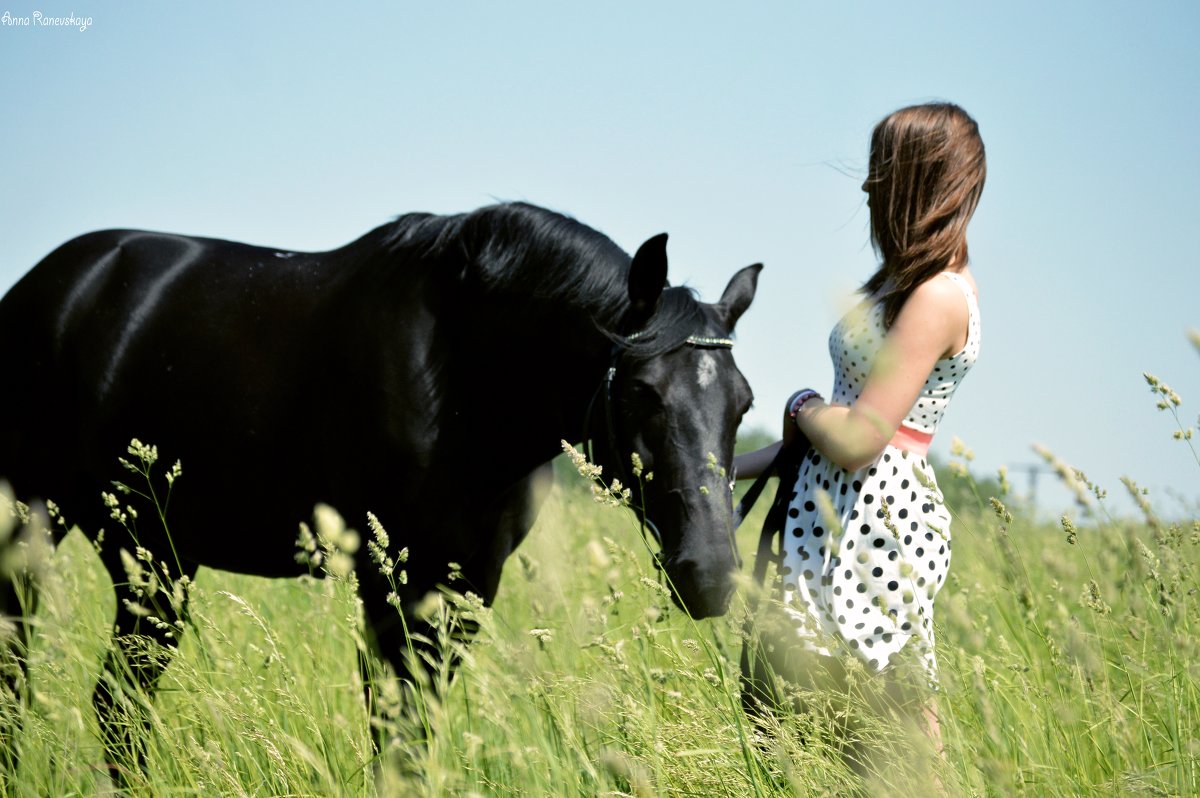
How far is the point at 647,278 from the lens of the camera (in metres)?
3.38

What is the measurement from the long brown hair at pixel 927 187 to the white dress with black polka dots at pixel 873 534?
0.21ft

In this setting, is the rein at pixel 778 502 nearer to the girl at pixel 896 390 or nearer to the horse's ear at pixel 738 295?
the girl at pixel 896 390

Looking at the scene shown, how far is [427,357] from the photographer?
3.67 meters

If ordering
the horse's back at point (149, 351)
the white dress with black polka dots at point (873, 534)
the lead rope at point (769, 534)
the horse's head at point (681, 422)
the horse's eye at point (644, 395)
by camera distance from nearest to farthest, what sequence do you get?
the white dress with black polka dots at point (873, 534) → the lead rope at point (769, 534) → the horse's head at point (681, 422) → the horse's eye at point (644, 395) → the horse's back at point (149, 351)

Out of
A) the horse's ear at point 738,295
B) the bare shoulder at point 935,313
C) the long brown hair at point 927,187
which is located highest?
the long brown hair at point 927,187

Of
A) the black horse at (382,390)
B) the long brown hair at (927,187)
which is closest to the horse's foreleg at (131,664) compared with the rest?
the black horse at (382,390)

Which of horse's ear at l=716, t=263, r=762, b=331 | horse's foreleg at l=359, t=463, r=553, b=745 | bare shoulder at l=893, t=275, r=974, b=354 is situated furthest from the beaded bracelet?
horse's foreleg at l=359, t=463, r=553, b=745

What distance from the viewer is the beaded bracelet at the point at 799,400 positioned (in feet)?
8.43

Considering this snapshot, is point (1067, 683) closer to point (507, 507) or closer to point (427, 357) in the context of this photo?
point (507, 507)

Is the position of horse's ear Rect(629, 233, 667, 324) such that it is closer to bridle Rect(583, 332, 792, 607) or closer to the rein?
bridle Rect(583, 332, 792, 607)

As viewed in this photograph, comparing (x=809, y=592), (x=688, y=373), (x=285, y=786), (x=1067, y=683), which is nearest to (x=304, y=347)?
(x=688, y=373)

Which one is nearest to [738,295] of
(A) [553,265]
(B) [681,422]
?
(A) [553,265]

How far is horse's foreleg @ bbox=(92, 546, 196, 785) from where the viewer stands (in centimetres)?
264

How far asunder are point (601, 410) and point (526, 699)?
1.37 meters
